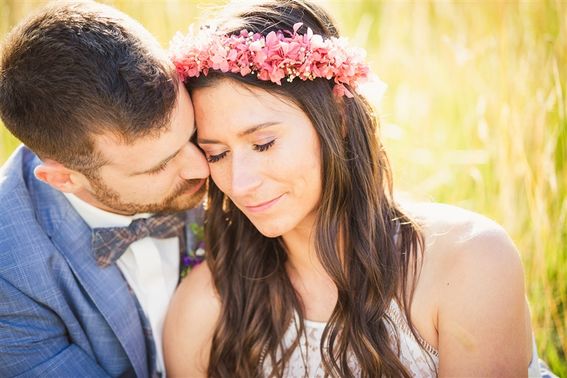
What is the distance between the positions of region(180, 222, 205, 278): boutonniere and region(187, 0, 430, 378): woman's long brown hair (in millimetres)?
224

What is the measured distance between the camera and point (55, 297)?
2.80m

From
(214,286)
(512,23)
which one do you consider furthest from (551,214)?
(214,286)

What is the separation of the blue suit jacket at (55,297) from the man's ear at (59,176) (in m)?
0.12

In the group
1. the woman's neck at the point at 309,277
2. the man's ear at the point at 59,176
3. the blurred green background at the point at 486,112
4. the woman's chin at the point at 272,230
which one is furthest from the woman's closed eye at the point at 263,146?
the man's ear at the point at 59,176

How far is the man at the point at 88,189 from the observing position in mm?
2645

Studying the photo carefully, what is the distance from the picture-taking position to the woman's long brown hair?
8.64 ft

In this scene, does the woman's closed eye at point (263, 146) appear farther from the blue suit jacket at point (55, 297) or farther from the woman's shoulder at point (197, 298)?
the blue suit jacket at point (55, 297)

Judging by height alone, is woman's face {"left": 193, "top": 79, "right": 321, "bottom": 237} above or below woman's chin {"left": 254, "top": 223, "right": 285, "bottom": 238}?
above

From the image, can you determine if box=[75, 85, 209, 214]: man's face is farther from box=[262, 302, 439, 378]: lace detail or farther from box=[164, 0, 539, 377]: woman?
box=[262, 302, 439, 378]: lace detail

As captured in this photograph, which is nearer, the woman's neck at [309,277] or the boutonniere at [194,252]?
the woman's neck at [309,277]

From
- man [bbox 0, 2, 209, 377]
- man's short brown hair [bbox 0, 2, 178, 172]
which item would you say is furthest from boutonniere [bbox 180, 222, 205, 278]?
man's short brown hair [bbox 0, 2, 178, 172]

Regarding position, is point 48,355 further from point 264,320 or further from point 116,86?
point 116,86

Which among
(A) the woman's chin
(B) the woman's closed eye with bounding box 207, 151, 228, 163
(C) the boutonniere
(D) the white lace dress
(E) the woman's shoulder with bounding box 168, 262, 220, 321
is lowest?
(D) the white lace dress

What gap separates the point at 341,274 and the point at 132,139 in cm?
115
